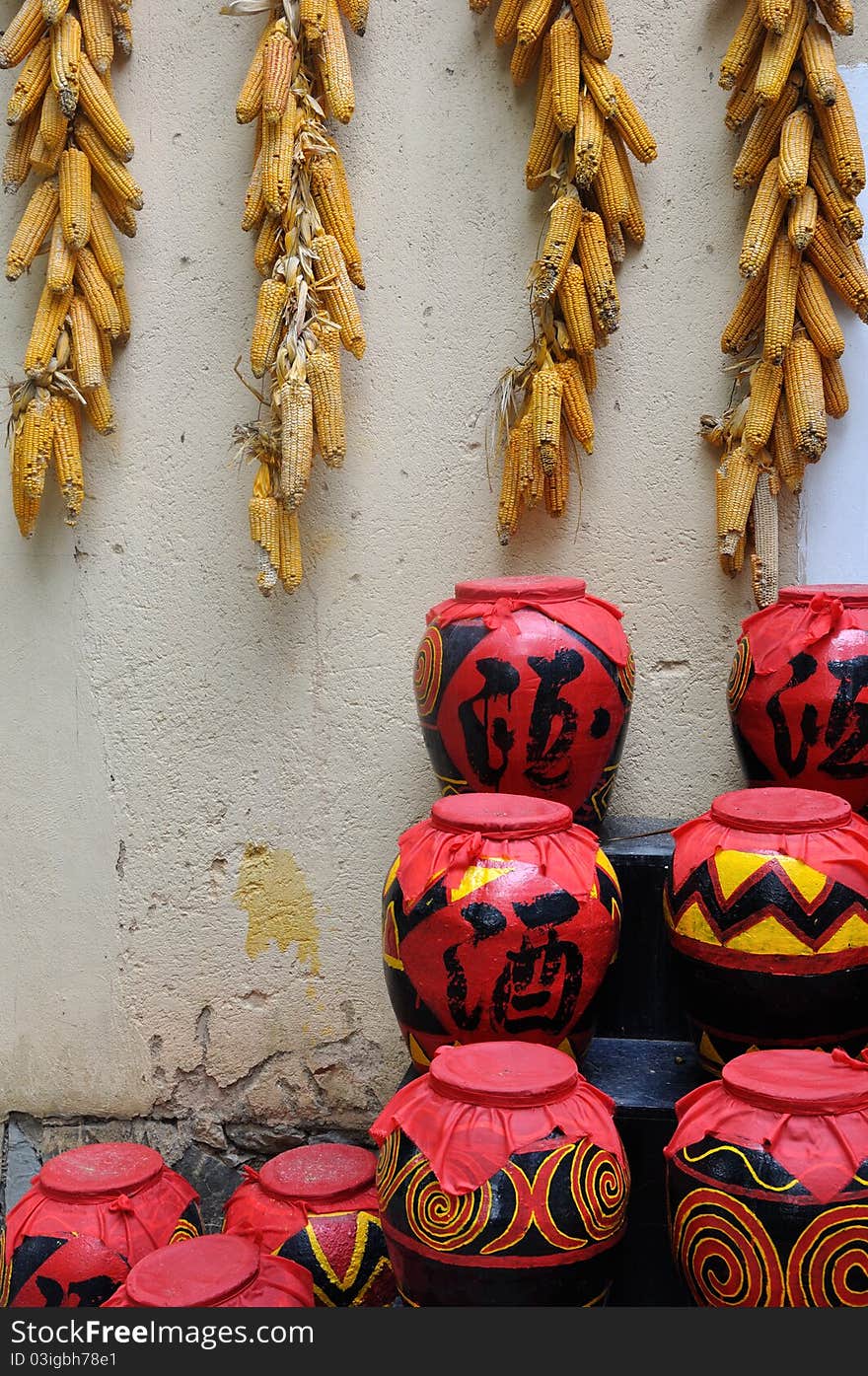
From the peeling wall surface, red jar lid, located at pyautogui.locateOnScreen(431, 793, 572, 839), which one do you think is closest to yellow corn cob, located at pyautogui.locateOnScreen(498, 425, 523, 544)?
the peeling wall surface

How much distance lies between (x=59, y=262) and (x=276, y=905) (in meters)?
1.47

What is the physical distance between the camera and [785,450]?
2592mm

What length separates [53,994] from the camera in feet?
10.3

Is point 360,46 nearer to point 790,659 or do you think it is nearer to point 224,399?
point 224,399

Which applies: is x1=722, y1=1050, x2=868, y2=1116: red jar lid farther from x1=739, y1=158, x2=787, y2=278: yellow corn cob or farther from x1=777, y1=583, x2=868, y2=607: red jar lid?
x1=739, y1=158, x2=787, y2=278: yellow corn cob

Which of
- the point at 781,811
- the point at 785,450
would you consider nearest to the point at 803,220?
the point at 785,450

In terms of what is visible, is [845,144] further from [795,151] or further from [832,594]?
[832,594]

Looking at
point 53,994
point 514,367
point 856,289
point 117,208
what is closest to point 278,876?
point 53,994

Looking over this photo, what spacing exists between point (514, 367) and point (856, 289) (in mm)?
680

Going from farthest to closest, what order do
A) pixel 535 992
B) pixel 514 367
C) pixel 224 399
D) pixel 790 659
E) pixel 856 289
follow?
pixel 224 399 → pixel 514 367 → pixel 856 289 → pixel 790 659 → pixel 535 992

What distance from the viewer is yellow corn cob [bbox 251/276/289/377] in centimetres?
263

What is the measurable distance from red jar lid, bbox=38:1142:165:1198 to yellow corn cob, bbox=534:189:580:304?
5.91 feet

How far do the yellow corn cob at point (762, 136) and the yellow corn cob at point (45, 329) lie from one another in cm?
141

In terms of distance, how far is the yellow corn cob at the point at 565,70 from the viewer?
2549 millimetres
